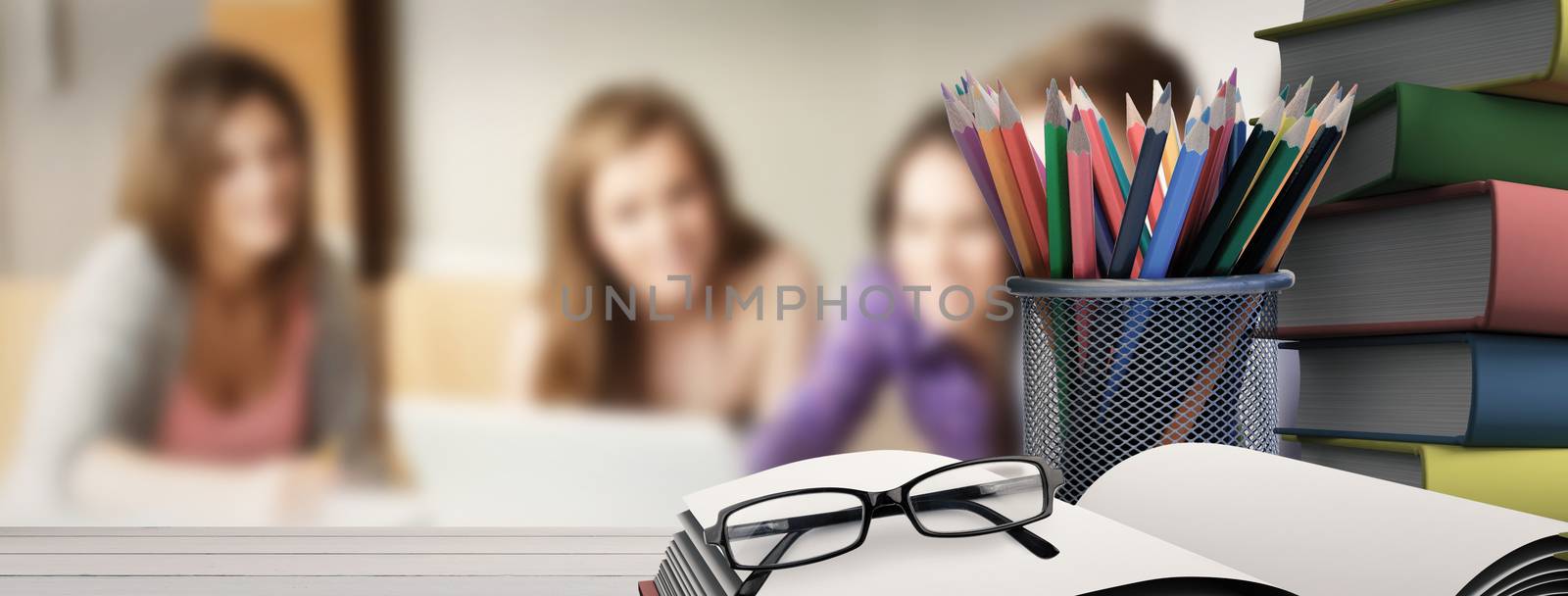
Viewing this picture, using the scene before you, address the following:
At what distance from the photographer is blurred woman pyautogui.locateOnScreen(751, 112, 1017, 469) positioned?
820 millimetres

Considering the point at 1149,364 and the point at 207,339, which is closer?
the point at 1149,364

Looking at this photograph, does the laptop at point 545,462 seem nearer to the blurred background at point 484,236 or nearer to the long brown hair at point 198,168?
the blurred background at point 484,236

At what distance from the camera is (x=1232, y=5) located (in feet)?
2.71

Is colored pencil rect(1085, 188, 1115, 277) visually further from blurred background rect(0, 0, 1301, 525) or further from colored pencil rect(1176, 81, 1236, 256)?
blurred background rect(0, 0, 1301, 525)

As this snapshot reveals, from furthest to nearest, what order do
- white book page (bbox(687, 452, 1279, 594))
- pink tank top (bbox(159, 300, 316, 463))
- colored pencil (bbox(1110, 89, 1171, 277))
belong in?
pink tank top (bbox(159, 300, 316, 463)), colored pencil (bbox(1110, 89, 1171, 277)), white book page (bbox(687, 452, 1279, 594))

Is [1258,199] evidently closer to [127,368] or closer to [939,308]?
[939,308]

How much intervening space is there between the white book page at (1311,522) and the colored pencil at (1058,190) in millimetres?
92

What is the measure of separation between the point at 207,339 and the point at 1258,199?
2.68ft

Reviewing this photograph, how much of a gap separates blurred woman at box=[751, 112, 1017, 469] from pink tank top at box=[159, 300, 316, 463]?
0.40 meters

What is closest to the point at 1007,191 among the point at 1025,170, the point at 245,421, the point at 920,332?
the point at 1025,170

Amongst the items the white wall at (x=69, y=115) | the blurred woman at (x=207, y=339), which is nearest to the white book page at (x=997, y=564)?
the blurred woman at (x=207, y=339)

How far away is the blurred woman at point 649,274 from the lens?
2.66 feet

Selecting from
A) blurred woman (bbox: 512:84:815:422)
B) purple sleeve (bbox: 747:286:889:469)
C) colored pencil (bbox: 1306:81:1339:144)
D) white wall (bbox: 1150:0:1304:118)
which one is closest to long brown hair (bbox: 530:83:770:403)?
blurred woman (bbox: 512:84:815:422)

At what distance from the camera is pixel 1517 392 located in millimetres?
389
